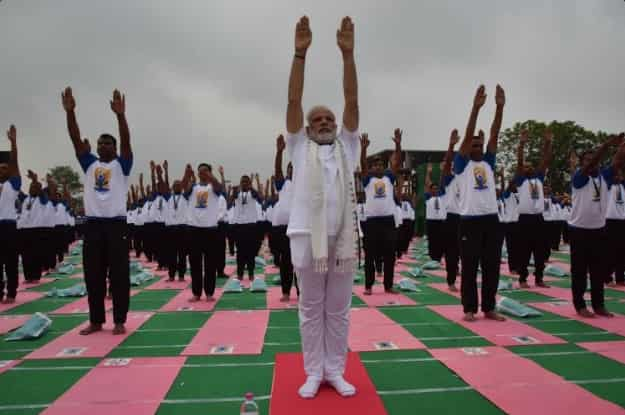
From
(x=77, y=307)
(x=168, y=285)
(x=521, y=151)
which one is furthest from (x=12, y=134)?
(x=521, y=151)

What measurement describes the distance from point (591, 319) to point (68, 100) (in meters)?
7.21

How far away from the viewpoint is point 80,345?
4922 millimetres

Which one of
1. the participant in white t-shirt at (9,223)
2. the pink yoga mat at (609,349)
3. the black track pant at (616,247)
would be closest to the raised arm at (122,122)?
the participant in white t-shirt at (9,223)

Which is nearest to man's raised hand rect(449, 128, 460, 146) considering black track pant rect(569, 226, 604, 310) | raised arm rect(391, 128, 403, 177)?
raised arm rect(391, 128, 403, 177)

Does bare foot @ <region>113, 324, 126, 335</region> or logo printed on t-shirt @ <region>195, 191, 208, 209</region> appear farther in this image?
logo printed on t-shirt @ <region>195, 191, 208, 209</region>

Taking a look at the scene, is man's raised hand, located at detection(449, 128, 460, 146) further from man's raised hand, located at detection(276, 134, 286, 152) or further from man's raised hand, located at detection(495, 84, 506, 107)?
man's raised hand, located at detection(276, 134, 286, 152)

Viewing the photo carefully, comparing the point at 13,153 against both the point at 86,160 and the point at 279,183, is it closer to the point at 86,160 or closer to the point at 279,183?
the point at 86,160

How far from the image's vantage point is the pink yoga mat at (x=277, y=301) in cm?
708

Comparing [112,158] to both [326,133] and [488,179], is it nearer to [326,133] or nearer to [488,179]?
[326,133]

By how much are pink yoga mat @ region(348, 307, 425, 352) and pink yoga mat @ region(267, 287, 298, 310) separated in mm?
1215

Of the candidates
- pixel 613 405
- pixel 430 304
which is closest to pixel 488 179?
pixel 430 304

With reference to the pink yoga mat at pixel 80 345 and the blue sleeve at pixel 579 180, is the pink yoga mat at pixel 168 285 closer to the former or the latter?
the pink yoga mat at pixel 80 345

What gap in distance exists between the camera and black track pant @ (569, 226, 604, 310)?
5867 millimetres

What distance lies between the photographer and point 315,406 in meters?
3.12
